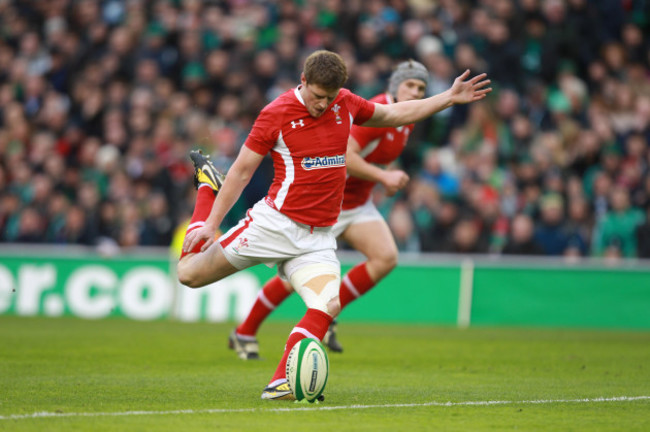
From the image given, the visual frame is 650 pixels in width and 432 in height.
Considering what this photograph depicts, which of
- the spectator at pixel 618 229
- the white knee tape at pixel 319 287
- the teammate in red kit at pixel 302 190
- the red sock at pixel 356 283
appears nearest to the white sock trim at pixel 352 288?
the red sock at pixel 356 283

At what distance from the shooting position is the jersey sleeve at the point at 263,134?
7012 mm

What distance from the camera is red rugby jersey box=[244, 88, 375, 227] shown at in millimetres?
7039

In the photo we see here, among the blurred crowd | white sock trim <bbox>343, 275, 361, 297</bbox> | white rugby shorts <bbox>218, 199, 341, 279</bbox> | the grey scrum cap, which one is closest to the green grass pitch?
white sock trim <bbox>343, 275, 361, 297</bbox>

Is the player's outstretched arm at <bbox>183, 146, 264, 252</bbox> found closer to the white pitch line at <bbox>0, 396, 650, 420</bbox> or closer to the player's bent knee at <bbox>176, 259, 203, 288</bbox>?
the player's bent knee at <bbox>176, 259, 203, 288</bbox>

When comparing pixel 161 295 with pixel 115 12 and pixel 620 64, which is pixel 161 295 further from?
pixel 620 64

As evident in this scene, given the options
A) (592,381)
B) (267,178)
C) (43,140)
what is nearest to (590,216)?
(267,178)

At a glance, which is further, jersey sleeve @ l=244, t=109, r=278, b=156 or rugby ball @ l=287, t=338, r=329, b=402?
jersey sleeve @ l=244, t=109, r=278, b=156

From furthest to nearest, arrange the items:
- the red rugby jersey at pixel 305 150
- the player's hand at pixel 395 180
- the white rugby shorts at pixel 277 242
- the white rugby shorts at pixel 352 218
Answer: the white rugby shorts at pixel 352 218 < the player's hand at pixel 395 180 < the white rugby shorts at pixel 277 242 < the red rugby jersey at pixel 305 150

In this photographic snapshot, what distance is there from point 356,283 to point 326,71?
12.6ft

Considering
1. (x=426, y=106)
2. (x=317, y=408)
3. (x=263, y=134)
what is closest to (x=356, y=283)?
(x=426, y=106)

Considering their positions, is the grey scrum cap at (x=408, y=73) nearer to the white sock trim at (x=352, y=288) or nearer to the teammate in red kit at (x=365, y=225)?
the teammate in red kit at (x=365, y=225)

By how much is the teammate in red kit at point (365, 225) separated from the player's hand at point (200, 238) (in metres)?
2.56

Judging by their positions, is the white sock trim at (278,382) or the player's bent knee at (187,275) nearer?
the white sock trim at (278,382)

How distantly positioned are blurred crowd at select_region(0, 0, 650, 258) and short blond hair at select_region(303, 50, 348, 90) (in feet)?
32.4
